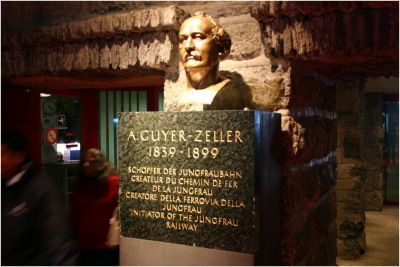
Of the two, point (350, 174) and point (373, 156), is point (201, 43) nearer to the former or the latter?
point (350, 174)

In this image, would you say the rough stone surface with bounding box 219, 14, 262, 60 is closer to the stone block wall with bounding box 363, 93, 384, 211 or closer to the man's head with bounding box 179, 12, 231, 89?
the man's head with bounding box 179, 12, 231, 89

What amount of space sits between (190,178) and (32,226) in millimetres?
658

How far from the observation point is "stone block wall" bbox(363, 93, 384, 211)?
6449 millimetres

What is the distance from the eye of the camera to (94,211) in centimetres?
→ 225

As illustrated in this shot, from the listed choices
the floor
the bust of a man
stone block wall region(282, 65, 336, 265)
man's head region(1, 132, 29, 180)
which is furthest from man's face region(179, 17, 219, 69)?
the floor

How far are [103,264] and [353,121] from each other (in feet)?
9.53

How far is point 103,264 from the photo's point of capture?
2275 millimetres

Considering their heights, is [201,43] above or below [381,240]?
above

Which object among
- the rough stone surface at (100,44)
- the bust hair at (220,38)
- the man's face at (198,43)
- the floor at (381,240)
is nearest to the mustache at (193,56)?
the man's face at (198,43)

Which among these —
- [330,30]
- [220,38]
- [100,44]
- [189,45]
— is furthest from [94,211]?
[330,30]

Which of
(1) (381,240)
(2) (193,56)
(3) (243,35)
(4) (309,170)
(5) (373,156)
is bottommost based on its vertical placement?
(1) (381,240)

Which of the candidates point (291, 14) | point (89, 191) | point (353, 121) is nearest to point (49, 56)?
point (89, 191)

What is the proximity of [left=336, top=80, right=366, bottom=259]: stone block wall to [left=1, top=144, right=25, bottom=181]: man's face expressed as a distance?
3170 millimetres

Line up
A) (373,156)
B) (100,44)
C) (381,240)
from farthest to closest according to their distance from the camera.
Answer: (373,156) → (381,240) → (100,44)
